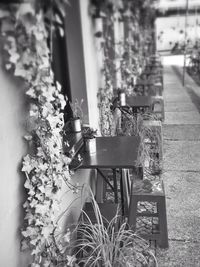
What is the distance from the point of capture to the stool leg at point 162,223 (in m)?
2.48

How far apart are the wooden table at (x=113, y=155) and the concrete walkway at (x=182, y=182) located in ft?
2.81

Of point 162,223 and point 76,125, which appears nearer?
point 162,223

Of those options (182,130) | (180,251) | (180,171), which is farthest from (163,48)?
(180,251)

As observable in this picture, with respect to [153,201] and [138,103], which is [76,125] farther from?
[138,103]

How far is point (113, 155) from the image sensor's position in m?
2.43

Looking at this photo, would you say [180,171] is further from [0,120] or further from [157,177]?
[0,120]

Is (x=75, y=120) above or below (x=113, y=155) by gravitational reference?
above

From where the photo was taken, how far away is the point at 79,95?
3.04m

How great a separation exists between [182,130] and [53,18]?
4639 mm

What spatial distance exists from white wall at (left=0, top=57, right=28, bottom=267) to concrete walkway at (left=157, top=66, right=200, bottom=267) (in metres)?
1.29

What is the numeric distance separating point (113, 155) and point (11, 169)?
100 centimetres

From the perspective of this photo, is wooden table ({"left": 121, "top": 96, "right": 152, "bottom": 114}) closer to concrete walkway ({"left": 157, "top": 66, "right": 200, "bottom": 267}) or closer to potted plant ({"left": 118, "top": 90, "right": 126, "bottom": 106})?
potted plant ({"left": 118, "top": 90, "right": 126, "bottom": 106})

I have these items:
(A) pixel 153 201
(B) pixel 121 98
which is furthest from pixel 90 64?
(A) pixel 153 201

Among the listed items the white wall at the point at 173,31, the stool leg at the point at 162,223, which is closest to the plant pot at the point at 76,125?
the stool leg at the point at 162,223
